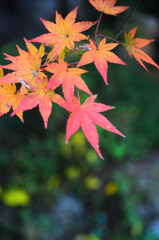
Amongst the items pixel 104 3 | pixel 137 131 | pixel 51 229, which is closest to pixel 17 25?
pixel 137 131

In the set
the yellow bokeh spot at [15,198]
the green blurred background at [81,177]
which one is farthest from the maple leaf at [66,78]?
the yellow bokeh spot at [15,198]

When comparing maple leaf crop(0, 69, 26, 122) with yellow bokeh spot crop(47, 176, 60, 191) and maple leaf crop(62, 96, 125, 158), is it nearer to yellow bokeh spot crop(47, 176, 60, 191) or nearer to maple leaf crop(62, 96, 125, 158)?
maple leaf crop(62, 96, 125, 158)

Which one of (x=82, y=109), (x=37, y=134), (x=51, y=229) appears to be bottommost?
(x=51, y=229)

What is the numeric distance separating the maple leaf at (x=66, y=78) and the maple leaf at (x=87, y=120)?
0.20ft

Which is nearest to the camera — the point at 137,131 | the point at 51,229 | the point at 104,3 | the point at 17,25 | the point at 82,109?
the point at 82,109

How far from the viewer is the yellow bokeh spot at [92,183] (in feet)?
11.6

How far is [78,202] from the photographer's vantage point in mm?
3451

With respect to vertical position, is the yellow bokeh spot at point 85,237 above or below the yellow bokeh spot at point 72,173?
below

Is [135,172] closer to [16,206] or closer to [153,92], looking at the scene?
[16,206]

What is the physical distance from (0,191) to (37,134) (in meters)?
1.05

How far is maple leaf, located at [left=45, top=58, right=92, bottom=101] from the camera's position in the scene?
2.91ft

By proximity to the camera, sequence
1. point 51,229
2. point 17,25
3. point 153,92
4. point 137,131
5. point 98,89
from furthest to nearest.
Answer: point 17,25, point 153,92, point 137,131, point 98,89, point 51,229

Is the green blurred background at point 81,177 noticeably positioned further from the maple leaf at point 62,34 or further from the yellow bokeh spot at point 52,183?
the maple leaf at point 62,34

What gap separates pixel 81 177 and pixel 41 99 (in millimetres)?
2919
